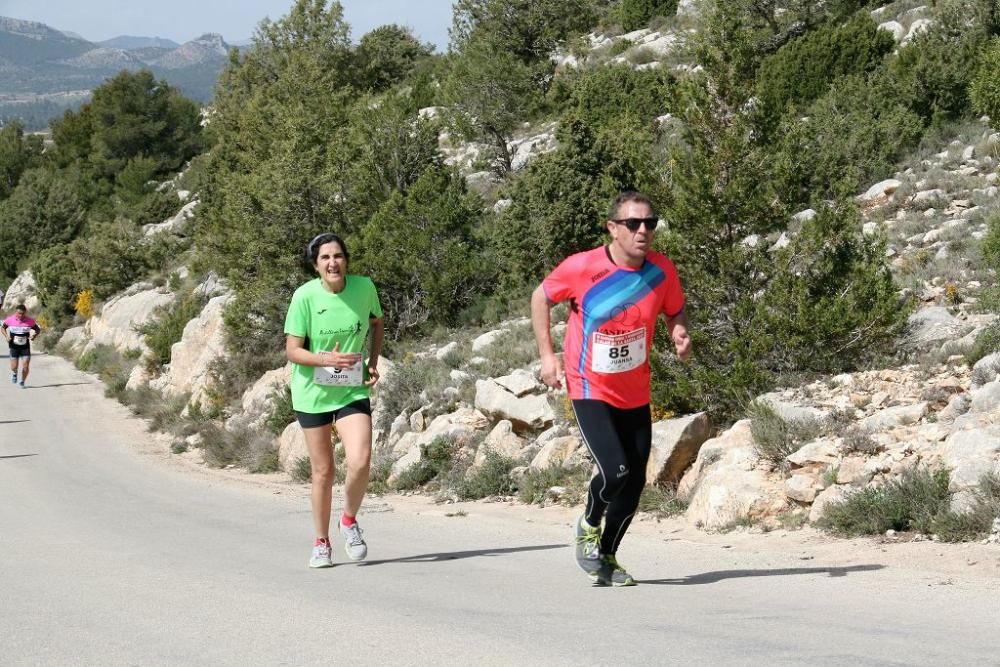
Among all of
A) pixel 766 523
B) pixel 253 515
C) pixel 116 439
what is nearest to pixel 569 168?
pixel 116 439

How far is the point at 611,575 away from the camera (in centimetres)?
624

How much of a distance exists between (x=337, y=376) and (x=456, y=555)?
5.73 ft

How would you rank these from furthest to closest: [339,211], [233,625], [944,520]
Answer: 1. [339,211]
2. [944,520]
3. [233,625]

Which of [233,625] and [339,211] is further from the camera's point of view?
[339,211]

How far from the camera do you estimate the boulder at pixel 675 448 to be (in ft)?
32.0

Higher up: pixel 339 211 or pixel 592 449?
pixel 339 211

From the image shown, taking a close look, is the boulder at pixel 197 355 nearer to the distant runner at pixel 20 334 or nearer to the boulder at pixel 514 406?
the distant runner at pixel 20 334

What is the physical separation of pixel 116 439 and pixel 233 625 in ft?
51.8

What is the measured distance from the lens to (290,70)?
35219 millimetres

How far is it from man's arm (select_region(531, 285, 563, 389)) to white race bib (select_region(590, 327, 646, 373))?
0.21 m

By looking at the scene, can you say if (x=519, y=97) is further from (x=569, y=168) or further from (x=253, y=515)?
(x=253, y=515)

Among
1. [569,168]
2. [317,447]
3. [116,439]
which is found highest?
[569,168]

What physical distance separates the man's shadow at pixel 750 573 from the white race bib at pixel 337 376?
225 centimetres

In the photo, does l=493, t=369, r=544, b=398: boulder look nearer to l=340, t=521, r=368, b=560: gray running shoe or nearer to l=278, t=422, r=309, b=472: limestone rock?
l=278, t=422, r=309, b=472: limestone rock
